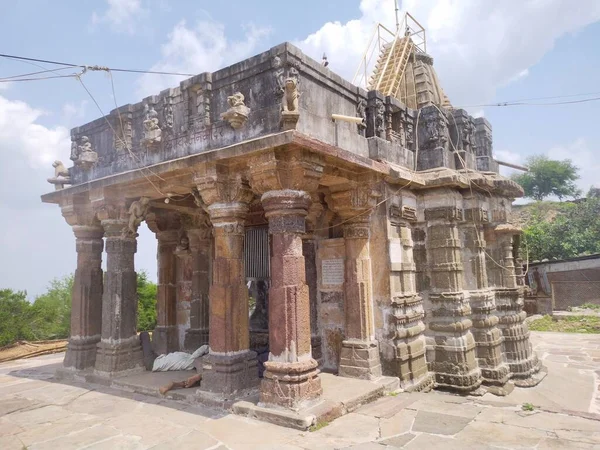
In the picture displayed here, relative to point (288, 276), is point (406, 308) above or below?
below

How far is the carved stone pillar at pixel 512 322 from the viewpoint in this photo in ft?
27.2

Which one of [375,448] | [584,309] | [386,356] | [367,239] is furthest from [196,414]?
[584,309]

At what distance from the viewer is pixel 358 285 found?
A: 714 cm

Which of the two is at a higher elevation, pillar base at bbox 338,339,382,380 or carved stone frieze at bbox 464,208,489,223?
carved stone frieze at bbox 464,208,489,223

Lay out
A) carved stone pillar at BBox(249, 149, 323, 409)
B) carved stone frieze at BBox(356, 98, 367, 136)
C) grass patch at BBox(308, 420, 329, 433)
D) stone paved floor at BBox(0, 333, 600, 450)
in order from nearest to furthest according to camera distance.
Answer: stone paved floor at BBox(0, 333, 600, 450) < grass patch at BBox(308, 420, 329, 433) < carved stone pillar at BBox(249, 149, 323, 409) < carved stone frieze at BBox(356, 98, 367, 136)

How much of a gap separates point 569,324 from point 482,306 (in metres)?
10.9

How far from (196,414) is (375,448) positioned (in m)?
2.47

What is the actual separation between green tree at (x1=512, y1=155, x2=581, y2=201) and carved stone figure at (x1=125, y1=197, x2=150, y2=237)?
43264mm

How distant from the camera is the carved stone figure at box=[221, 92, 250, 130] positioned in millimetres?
6004

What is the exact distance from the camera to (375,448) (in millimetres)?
4648

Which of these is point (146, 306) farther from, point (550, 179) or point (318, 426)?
point (550, 179)

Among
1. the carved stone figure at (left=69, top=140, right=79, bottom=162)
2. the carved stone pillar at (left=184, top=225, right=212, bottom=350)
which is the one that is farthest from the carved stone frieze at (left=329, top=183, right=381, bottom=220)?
the carved stone figure at (left=69, top=140, right=79, bottom=162)

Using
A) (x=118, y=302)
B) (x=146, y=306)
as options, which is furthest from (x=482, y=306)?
(x=146, y=306)

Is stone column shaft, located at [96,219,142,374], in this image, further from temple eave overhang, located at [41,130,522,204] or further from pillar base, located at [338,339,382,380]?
pillar base, located at [338,339,382,380]
